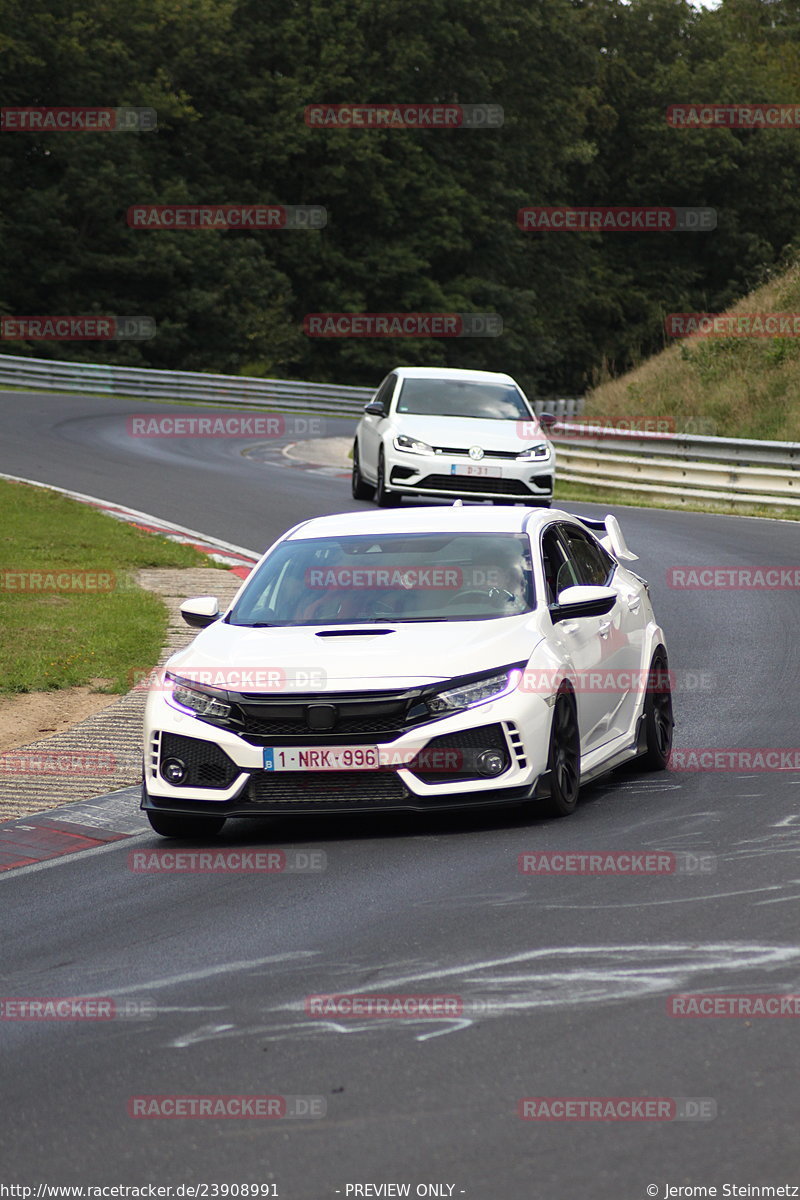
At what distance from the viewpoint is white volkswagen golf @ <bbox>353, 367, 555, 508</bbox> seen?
2192cm

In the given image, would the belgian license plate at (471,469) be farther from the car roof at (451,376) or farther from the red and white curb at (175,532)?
the red and white curb at (175,532)

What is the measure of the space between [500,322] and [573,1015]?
62114 millimetres

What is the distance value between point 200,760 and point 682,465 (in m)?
19.7

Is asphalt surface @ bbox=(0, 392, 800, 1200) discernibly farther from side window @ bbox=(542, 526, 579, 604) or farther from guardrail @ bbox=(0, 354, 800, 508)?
guardrail @ bbox=(0, 354, 800, 508)

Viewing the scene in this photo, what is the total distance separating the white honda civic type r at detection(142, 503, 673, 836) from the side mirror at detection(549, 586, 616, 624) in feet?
0.03

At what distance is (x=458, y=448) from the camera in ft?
72.2

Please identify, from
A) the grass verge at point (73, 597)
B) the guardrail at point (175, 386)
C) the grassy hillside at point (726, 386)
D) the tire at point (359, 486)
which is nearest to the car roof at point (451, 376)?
the tire at point (359, 486)

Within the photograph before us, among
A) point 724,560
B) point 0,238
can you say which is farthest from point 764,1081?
point 0,238

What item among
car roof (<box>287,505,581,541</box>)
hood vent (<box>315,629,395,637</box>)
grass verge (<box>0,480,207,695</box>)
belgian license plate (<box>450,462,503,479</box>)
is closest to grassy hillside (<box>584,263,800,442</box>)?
belgian license plate (<box>450,462,503,479</box>)

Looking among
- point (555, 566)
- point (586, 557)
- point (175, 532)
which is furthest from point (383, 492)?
point (555, 566)

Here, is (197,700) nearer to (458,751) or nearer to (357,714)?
(357,714)

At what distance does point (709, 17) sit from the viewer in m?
80.8

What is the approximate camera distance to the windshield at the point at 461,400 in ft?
75.5

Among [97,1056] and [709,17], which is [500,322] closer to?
[709,17]
